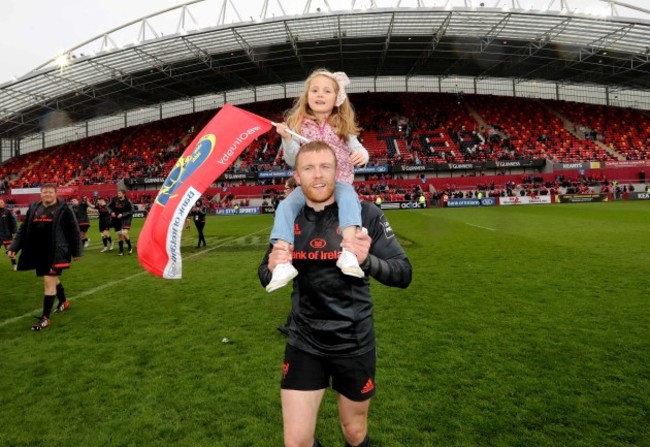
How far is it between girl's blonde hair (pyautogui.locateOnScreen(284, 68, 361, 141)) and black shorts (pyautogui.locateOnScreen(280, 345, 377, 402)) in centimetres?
134

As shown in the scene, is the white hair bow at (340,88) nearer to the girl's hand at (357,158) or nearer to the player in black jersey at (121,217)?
the girl's hand at (357,158)

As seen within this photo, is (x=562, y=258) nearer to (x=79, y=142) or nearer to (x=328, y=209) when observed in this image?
(x=328, y=209)

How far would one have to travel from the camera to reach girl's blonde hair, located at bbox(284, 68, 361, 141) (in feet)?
8.41

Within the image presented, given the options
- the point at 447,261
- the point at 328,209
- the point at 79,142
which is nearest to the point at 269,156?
the point at 79,142

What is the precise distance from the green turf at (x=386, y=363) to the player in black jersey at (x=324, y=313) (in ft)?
3.49

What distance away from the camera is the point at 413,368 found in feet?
13.2

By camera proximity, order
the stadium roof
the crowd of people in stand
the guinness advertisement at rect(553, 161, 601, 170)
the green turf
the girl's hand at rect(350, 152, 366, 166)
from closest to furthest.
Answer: the girl's hand at rect(350, 152, 366, 166) → the green turf → the stadium roof → the guinness advertisement at rect(553, 161, 601, 170) → the crowd of people in stand

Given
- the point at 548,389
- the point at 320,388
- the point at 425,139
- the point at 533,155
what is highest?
the point at 425,139

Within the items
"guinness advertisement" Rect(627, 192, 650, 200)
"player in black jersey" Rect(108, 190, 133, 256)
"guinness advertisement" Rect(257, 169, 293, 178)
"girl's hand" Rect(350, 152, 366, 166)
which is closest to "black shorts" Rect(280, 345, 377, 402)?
"girl's hand" Rect(350, 152, 366, 166)

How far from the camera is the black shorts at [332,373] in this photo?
→ 2.05 meters

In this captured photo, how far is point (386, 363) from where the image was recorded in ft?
13.7

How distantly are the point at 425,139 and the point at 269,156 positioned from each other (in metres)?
17.5

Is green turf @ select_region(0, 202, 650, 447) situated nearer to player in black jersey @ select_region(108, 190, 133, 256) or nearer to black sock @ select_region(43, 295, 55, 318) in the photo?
black sock @ select_region(43, 295, 55, 318)

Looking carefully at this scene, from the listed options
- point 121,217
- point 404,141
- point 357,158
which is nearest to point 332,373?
point 357,158
